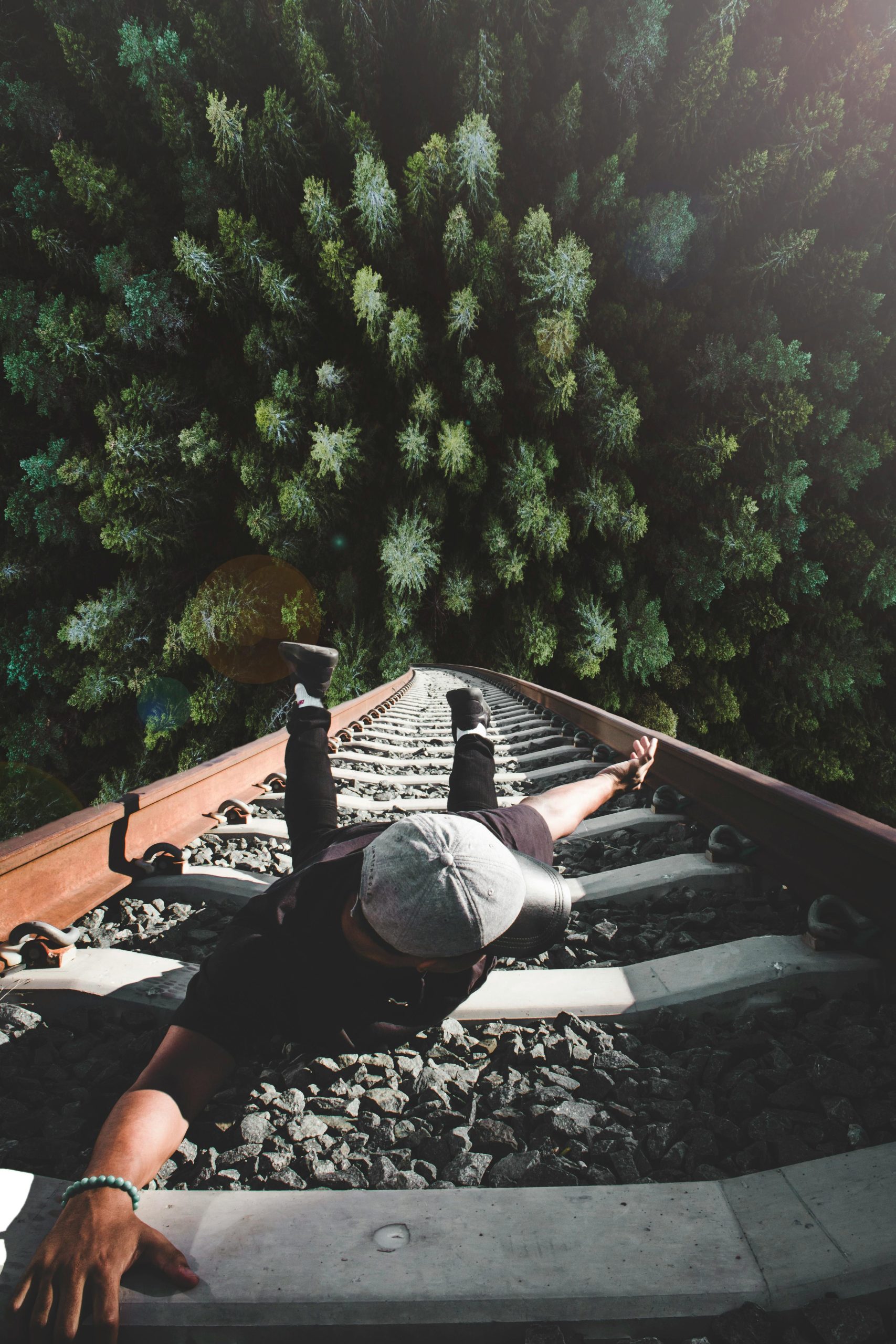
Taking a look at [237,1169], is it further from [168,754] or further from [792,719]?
[792,719]

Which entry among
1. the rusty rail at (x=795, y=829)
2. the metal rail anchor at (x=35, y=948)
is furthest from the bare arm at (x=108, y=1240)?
the rusty rail at (x=795, y=829)

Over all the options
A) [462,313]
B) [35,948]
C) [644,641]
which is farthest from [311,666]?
[462,313]

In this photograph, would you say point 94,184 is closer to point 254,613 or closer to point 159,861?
point 254,613

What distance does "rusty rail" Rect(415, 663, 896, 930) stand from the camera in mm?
1343

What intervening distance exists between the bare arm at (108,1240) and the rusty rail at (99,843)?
0.72 m

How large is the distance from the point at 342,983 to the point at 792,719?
698 inches

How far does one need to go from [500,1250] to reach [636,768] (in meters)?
1.87

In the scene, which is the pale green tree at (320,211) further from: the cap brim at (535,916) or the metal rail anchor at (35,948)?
the cap brim at (535,916)

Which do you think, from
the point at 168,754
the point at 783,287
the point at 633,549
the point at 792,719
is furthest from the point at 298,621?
the point at 783,287

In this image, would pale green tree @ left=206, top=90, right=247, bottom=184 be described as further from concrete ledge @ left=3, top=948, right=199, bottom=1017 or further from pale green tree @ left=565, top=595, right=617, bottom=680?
concrete ledge @ left=3, top=948, right=199, bottom=1017

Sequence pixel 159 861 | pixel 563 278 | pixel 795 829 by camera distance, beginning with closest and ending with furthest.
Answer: pixel 795 829 < pixel 159 861 < pixel 563 278

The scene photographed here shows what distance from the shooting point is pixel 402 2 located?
56.2ft

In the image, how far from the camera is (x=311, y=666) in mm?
2412

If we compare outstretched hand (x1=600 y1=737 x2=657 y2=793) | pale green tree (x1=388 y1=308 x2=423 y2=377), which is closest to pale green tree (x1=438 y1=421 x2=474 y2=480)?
pale green tree (x1=388 y1=308 x2=423 y2=377)
